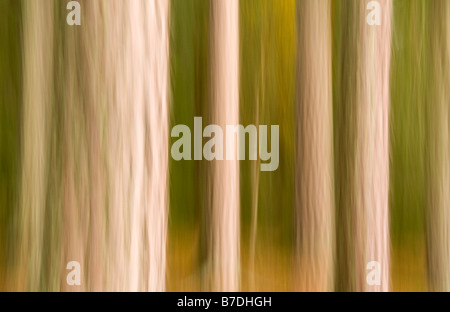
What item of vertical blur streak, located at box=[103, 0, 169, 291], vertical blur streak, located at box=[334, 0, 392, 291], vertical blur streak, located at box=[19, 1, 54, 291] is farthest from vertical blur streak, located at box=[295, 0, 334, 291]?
vertical blur streak, located at box=[19, 1, 54, 291]

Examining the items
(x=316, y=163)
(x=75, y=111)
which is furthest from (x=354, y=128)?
(x=75, y=111)

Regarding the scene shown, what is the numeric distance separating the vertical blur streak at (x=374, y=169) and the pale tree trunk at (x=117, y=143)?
0.68ft

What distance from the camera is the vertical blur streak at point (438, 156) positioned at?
0.47 meters

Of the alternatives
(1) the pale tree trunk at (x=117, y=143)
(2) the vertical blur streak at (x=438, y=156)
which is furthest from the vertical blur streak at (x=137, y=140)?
(2) the vertical blur streak at (x=438, y=156)

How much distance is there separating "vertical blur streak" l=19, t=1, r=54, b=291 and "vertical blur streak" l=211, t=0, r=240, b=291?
171 mm

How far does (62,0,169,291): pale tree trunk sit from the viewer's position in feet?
1.49

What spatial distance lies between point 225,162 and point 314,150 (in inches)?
3.7

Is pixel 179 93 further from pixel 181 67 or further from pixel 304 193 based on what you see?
pixel 304 193

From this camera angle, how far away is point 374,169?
47 cm

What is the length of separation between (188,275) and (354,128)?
0.23 m

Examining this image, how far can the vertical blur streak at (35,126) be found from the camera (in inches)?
18.1

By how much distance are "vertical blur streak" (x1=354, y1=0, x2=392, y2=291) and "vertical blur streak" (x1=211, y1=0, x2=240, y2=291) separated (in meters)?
0.13

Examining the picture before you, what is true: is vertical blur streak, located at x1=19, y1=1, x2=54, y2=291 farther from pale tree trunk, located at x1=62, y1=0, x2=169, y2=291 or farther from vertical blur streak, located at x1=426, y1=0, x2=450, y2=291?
vertical blur streak, located at x1=426, y1=0, x2=450, y2=291

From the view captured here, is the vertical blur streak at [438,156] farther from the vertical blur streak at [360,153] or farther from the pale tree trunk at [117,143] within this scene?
the pale tree trunk at [117,143]
